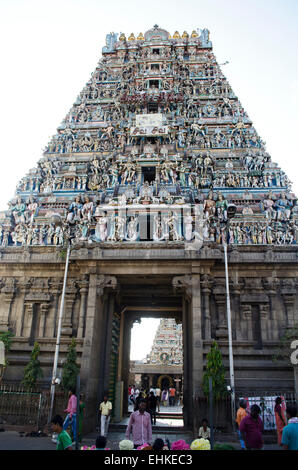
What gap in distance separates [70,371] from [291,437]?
36.9 ft

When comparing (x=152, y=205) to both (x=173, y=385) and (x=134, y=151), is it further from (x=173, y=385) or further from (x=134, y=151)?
(x=173, y=385)

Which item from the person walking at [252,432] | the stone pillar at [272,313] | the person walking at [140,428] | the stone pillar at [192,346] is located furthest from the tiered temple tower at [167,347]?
the person walking at [252,432]

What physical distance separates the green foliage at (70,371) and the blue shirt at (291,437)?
36.0 ft

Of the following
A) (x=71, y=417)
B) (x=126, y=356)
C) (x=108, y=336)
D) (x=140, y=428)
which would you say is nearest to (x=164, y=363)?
(x=126, y=356)

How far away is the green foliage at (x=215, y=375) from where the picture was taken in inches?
575

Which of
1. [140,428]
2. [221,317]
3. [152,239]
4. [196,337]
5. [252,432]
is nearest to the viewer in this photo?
[252,432]

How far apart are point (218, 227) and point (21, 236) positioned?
11412 millimetres

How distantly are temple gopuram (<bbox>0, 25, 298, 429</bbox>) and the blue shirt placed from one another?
9.32 meters

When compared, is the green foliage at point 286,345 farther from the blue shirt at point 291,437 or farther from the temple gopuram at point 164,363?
the temple gopuram at point 164,363

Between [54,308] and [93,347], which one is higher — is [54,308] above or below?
above

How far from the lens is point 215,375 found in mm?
14695

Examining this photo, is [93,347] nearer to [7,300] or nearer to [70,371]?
[70,371]

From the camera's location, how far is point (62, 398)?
15000 millimetres

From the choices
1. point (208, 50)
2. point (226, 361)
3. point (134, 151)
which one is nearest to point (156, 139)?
point (134, 151)
